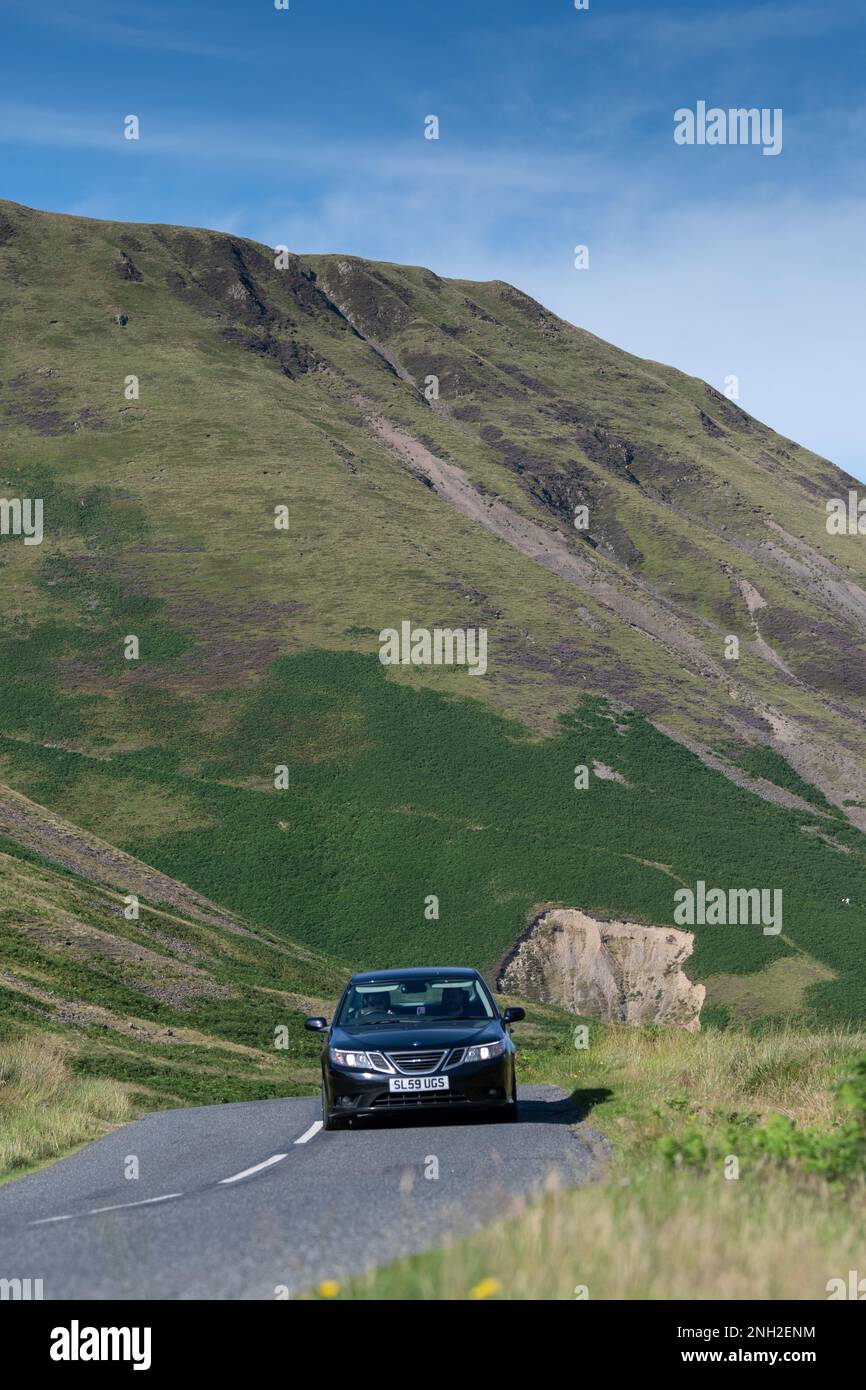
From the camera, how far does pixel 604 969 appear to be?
242ft

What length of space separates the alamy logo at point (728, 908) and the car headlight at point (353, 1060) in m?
62.9

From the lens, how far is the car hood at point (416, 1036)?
15109mm

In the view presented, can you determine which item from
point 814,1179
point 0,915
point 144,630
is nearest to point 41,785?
point 144,630

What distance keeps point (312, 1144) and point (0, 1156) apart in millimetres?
3849

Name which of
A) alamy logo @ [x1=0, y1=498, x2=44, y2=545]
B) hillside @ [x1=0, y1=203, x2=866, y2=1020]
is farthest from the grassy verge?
alamy logo @ [x1=0, y1=498, x2=44, y2=545]

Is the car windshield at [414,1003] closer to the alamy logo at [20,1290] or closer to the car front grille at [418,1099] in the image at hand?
the car front grille at [418,1099]

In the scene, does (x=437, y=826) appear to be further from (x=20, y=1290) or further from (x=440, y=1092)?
(x=20, y=1290)

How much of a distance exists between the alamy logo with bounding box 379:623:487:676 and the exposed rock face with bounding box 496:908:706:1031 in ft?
126

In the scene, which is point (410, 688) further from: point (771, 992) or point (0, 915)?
point (0, 915)

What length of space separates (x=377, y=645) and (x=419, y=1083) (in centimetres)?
9701

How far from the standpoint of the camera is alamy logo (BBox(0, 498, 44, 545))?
426 ft
